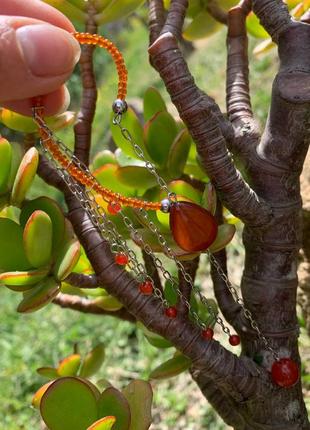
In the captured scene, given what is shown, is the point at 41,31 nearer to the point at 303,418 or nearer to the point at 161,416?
the point at 303,418

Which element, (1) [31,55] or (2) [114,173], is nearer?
(1) [31,55]

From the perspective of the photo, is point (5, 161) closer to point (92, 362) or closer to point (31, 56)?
point (31, 56)

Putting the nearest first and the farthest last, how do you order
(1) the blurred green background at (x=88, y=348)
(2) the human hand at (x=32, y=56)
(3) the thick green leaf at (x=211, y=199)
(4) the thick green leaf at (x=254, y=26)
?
(2) the human hand at (x=32, y=56), (3) the thick green leaf at (x=211, y=199), (4) the thick green leaf at (x=254, y=26), (1) the blurred green background at (x=88, y=348)

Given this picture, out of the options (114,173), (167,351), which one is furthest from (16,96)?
(167,351)

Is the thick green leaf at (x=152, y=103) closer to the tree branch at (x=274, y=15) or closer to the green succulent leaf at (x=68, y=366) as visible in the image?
the tree branch at (x=274, y=15)

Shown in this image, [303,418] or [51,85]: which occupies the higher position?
[51,85]

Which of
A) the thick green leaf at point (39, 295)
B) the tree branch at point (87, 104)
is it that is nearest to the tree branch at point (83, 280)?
the thick green leaf at point (39, 295)
